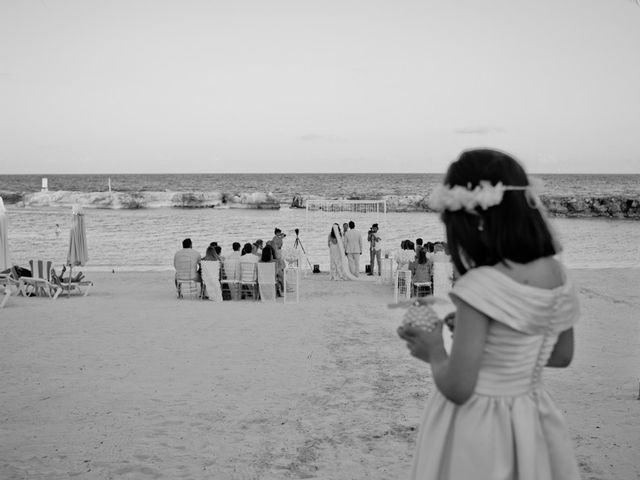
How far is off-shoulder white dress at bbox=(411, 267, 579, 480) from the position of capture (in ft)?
5.59

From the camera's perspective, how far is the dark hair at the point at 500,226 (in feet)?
5.64

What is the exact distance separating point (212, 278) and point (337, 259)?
4113 millimetres

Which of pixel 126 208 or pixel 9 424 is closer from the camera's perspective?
pixel 9 424

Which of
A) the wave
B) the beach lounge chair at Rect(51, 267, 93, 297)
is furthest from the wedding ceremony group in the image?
the wave

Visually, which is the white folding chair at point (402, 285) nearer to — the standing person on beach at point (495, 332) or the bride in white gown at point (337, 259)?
the bride in white gown at point (337, 259)

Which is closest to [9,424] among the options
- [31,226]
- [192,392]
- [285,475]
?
[192,392]

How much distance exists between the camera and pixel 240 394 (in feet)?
19.2

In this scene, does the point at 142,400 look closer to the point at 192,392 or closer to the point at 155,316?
the point at 192,392

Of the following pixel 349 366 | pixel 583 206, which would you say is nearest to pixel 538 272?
pixel 349 366

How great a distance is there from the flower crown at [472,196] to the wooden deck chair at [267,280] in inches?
395

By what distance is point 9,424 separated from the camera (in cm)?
502

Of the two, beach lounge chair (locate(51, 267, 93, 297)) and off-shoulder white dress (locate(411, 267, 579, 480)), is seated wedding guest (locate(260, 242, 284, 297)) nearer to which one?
beach lounge chair (locate(51, 267, 93, 297))

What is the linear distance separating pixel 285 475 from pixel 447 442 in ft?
8.01

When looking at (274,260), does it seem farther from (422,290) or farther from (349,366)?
(349,366)
